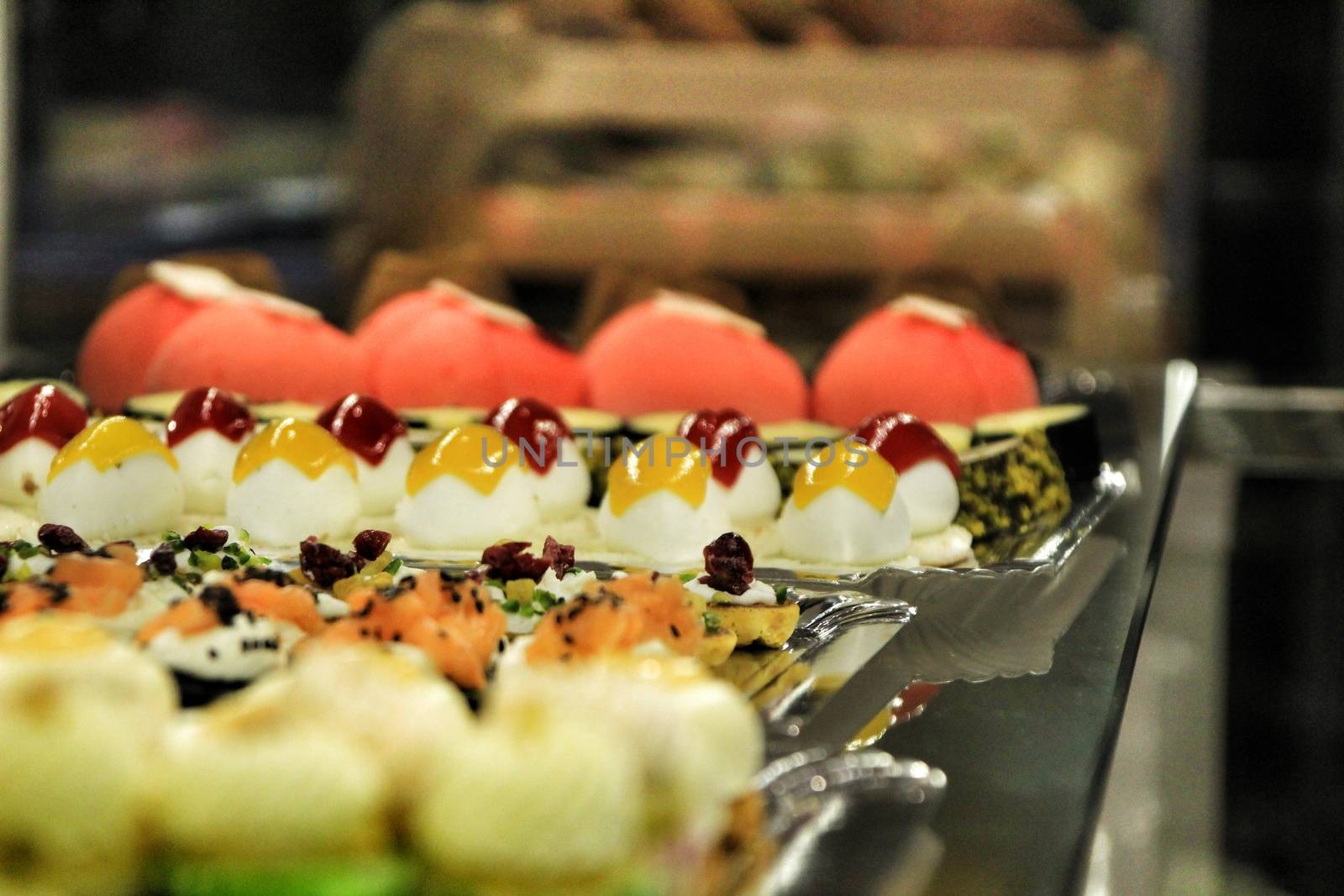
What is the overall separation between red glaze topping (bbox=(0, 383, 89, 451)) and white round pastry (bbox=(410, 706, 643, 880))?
0.95 metres

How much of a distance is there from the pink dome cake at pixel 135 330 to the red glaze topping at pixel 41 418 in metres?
0.45

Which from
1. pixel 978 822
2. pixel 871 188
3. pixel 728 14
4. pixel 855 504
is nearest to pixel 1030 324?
pixel 871 188

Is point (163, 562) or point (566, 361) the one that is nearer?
point (163, 562)

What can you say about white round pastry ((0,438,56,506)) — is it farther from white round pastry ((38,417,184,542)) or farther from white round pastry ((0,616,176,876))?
white round pastry ((0,616,176,876))

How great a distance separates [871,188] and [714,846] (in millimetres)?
2403

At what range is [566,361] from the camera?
1929mm

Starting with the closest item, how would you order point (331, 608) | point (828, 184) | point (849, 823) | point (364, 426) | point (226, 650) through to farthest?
point (849, 823) < point (226, 650) < point (331, 608) < point (364, 426) < point (828, 184)

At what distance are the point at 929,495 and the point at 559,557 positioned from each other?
1.38ft

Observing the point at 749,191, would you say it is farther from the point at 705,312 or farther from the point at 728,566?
the point at 728,566

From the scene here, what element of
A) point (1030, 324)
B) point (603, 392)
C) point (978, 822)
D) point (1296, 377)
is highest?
point (978, 822)

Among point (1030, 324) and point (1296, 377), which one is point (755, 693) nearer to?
point (1030, 324)

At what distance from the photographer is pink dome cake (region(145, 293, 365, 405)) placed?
185 centimetres

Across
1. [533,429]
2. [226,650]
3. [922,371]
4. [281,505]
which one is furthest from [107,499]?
[922,371]

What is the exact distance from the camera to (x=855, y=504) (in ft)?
4.12
